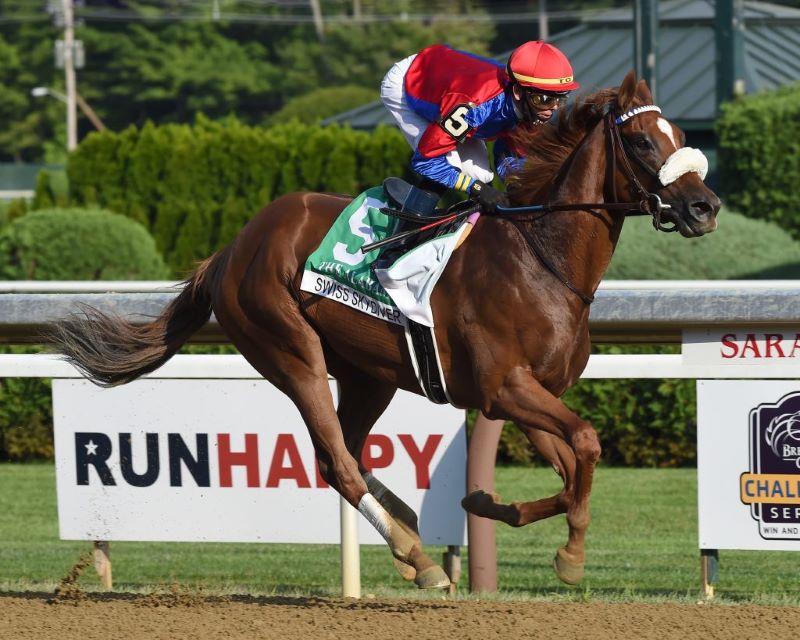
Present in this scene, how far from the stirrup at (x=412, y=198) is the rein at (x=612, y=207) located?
282 millimetres

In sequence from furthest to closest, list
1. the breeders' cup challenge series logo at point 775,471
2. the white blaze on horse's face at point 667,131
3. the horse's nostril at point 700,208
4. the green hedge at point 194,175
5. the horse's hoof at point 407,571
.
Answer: the green hedge at point 194,175 → the breeders' cup challenge series logo at point 775,471 → the horse's hoof at point 407,571 → the white blaze on horse's face at point 667,131 → the horse's nostril at point 700,208

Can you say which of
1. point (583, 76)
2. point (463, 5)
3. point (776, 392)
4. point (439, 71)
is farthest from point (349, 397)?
point (463, 5)

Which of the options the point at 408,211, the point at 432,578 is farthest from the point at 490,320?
the point at 432,578

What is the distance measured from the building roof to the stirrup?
11739 millimetres

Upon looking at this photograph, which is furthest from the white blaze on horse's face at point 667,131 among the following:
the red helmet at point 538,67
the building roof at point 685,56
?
the building roof at point 685,56

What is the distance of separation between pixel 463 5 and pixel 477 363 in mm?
46389

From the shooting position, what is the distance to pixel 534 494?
283 inches

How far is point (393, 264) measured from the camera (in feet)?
15.1

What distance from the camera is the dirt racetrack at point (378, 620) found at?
14.4ft

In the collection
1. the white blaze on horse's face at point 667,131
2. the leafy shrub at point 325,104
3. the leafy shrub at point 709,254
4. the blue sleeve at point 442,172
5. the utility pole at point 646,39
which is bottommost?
the leafy shrub at point 709,254

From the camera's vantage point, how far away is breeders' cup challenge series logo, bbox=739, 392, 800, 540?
5078 millimetres

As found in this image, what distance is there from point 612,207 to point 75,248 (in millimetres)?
8619

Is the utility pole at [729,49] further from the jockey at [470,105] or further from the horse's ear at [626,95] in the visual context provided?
the horse's ear at [626,95]

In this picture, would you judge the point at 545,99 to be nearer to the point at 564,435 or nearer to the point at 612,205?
the point at 612,205
